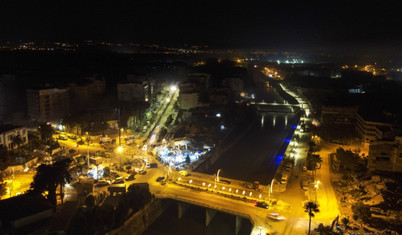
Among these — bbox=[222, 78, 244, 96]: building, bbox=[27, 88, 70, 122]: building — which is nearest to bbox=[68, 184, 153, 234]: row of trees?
bbox=[27, 88, 70, 122]: building

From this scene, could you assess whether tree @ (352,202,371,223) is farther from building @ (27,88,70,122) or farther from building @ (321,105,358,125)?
building @ (27,88,70,122)

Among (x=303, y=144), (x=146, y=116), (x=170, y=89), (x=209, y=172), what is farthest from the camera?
(x=170, y=89)

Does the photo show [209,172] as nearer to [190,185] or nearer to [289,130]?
[190,185]

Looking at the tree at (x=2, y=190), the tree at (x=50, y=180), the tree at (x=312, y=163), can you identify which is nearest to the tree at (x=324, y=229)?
the tree at (x=312, y=163)

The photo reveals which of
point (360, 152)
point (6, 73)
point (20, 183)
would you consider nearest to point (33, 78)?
point (6, 73)

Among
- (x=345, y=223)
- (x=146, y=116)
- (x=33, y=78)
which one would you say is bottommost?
(x=345, y=223)

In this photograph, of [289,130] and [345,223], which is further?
[289,130]

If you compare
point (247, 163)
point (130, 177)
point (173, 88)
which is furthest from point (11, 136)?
point (173, 88)
